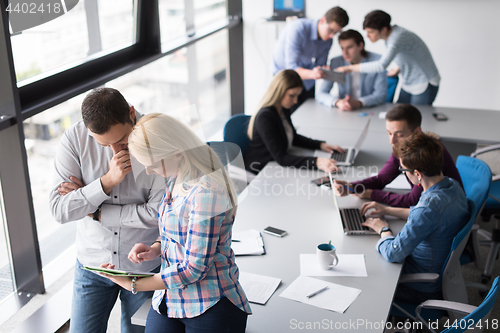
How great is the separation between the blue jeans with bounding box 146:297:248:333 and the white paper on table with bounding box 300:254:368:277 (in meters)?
0.55

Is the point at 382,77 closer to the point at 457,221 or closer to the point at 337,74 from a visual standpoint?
the point at 337,74

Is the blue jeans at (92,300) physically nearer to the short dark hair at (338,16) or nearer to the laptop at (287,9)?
the short dark hair at (338,16)

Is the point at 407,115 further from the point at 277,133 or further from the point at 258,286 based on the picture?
the point at 258,286

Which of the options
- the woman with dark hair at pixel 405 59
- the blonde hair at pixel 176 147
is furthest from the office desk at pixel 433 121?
the blonde hair at pixel 176 147

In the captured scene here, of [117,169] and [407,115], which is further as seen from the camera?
[407,115]

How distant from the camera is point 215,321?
147cm

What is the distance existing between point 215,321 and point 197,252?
0.27m

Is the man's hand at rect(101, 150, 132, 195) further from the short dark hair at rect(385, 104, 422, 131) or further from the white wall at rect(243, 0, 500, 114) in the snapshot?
the white wall at rect(243, 0, 500, 114)

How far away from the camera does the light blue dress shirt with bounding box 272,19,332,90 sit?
4.52 metres

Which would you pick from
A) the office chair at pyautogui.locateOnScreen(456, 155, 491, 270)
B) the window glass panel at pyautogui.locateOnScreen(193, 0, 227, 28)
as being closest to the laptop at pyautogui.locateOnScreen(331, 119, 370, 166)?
the office chair at pyautogui.locateOnScreen(456, 155, 491, 270)

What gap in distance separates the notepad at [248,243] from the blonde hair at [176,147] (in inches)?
28.4

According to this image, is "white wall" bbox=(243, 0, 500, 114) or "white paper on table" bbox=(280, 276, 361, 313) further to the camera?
"white wall" bbox=(243, 0, 500, 114)

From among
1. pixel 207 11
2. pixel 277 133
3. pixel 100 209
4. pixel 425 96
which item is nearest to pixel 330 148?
pixel 277 133

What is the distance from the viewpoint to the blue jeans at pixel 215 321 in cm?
147
